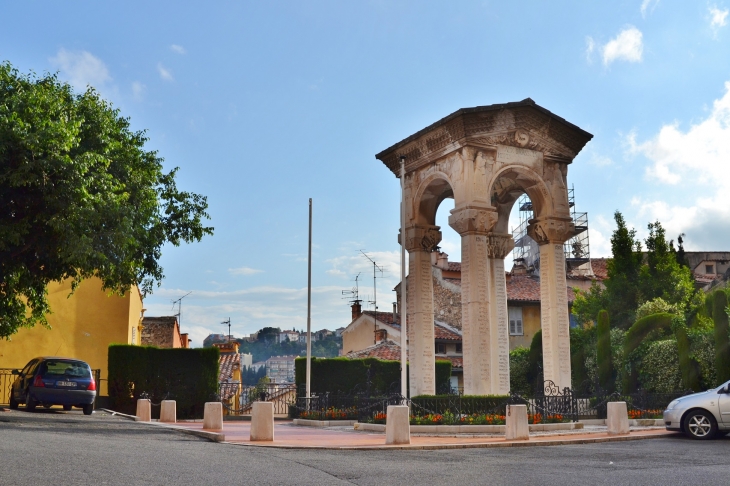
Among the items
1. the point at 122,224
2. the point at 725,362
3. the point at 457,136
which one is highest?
the point at 457,136

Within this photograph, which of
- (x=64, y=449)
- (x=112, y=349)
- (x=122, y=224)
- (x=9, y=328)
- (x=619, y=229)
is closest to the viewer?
(x=64, y=449)

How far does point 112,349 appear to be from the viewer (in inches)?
1112

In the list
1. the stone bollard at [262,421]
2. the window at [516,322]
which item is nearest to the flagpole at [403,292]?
the stone bollard at [262,421]

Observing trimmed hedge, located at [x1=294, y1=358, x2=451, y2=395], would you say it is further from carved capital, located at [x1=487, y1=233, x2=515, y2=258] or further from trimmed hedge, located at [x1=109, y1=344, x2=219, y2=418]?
carved capital, located at [x1=487, y1=233, x2=515, y2=258]

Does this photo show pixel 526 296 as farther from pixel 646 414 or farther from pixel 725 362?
pixel 646 414

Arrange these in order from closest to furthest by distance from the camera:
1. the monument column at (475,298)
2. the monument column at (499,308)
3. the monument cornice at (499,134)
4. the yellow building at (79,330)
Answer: the monument column at (475,298), the monument cornice at (499,134), the monument column at (499,308), the yellow building at (79,330)

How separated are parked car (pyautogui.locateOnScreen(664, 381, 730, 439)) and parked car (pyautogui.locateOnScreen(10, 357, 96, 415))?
16124 mm

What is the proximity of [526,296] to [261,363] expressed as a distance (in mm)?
134851

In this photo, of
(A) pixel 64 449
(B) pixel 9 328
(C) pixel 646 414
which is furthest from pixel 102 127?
(C) pixel 646 414

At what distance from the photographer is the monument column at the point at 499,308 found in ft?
71.9

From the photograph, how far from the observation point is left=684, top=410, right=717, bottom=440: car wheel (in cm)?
1580

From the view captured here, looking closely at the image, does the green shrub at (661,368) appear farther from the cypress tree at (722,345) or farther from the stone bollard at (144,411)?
the stone bollard at (144,411)

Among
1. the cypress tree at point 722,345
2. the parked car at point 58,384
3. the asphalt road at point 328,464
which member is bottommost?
the asphalt road at point 328,464

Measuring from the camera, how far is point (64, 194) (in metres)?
18.3
